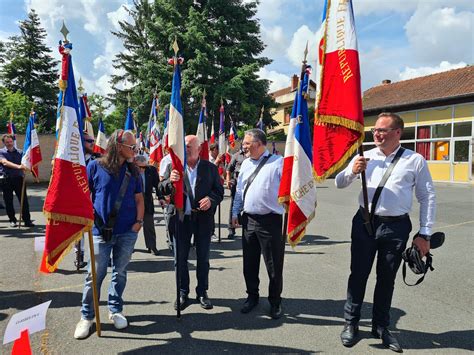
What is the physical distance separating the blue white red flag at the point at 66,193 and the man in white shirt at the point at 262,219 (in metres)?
1.73

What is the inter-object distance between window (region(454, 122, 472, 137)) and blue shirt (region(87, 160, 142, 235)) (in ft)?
75.8

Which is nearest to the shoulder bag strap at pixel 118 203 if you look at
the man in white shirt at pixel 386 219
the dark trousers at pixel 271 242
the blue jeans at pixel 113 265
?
the blue jeans at pixel 113 265

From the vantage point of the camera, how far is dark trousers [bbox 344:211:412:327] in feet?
10.7

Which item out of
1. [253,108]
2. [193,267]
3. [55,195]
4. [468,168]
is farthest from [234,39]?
[55,195]

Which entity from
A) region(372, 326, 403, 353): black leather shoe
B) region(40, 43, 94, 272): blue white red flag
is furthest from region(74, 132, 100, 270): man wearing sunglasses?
region(372, 326, 403, 353): black leather shoe

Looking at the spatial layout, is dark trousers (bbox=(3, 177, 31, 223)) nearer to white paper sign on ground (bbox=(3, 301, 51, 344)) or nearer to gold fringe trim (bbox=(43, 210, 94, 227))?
gold fringe trim (bbox=(43, 210, 94, 227))

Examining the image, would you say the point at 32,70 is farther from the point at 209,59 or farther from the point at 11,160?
the point at 11,160

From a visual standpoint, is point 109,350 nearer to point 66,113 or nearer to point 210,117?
point 66,113

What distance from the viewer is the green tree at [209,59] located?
2308 centimetres

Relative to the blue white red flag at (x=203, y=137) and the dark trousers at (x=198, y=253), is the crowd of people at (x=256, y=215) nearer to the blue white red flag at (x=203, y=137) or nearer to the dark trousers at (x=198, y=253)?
the dark trousers at (x=198, y=253)

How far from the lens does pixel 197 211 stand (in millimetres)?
4156

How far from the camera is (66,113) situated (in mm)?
3404

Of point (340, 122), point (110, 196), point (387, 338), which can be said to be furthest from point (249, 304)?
point (340, 122)

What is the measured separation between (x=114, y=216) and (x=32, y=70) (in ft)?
125
